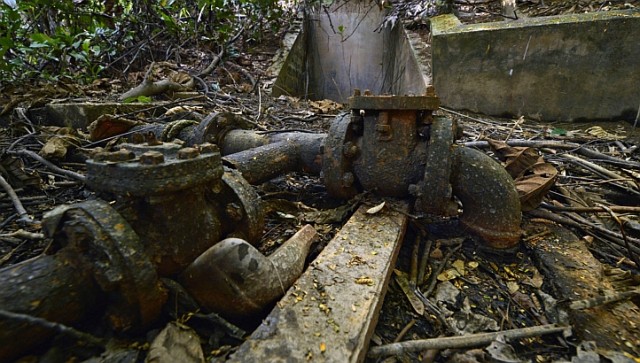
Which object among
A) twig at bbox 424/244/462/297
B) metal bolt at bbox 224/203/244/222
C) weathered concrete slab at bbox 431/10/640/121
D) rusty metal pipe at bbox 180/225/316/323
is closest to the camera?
rusty metal pipe at bbox 180/225/316/323

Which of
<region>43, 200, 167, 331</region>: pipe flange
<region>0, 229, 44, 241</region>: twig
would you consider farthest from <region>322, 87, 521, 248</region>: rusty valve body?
<region>0, 229, 44, 241</region>: twig

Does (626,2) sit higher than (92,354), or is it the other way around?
(626,2)

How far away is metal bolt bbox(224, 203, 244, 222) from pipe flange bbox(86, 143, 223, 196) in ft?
0.66

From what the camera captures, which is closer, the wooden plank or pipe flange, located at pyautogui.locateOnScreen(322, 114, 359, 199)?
the wooden plank

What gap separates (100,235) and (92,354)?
353 mm

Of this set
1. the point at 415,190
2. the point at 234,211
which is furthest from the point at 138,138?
the point at 415,190

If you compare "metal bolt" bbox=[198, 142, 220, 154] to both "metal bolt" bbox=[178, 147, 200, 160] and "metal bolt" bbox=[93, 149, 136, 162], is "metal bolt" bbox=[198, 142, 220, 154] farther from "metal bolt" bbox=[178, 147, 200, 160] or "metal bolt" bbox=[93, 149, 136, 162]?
"metal bolt" bbox=[93, 149, 136, 162]

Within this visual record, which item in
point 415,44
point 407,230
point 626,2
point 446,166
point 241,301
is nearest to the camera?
point 241,301

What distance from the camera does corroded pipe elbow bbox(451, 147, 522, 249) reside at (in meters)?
1.48

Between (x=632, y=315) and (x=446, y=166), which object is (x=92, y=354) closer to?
(x=446, y=166)

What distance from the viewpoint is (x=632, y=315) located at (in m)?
1.15

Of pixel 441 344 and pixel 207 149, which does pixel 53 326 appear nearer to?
pixel 207 149

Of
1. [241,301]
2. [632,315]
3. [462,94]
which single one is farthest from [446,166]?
[462,94]

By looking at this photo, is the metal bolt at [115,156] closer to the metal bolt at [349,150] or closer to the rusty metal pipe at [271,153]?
the rusty metal pipe at [271,153]
